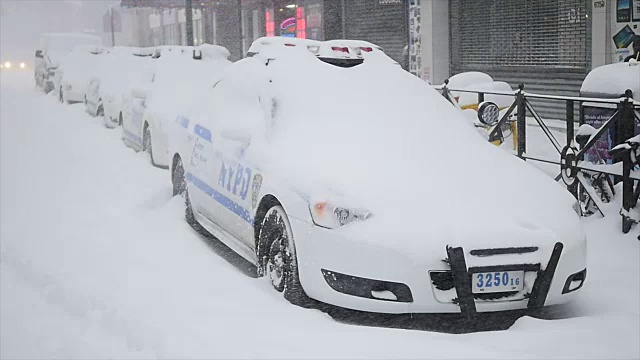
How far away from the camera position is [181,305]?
5.44m

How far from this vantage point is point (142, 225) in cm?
800

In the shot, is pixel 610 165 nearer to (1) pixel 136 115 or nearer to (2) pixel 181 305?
(2) pixel 181 305

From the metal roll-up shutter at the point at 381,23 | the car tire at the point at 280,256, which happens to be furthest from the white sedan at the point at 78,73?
the car tire at the point at 280,256

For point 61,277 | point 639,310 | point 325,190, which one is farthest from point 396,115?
point 61,277

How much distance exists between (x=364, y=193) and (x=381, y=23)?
1828 cm

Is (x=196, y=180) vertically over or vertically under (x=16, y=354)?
over

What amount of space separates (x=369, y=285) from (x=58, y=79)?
2174cm

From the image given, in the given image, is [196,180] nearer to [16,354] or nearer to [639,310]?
[16,354]

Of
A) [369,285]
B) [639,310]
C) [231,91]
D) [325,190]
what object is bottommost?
[639,310]

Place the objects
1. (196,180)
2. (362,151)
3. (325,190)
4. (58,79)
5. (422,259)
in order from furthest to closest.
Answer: (58,79) < (196,180) < (362,151) < (325,190) < (422,259)

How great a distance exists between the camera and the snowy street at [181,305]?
4789 millimetres

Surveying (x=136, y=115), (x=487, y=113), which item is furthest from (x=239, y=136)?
(x=136, y=115)

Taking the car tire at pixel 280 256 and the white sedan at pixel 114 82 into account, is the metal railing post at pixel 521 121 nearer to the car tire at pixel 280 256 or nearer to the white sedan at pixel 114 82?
the car tire at pixel 280 256

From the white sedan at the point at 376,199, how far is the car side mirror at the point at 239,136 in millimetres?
11
